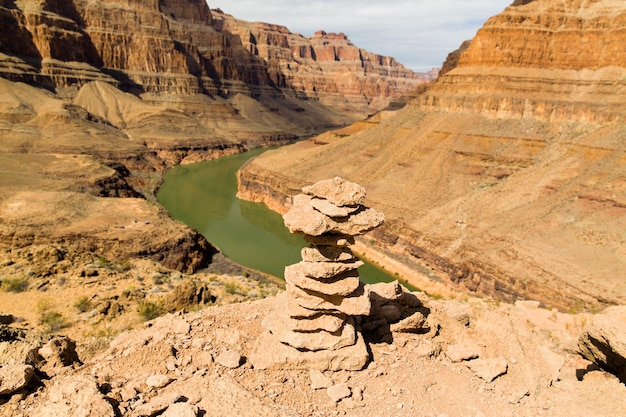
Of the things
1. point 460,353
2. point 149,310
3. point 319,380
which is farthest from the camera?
point 149,310

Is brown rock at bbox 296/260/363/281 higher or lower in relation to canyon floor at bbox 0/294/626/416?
higher

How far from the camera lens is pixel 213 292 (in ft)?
61.3

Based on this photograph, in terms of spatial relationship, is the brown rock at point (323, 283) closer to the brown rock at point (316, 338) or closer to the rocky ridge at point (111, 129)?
the brown rock at point (316, 338)

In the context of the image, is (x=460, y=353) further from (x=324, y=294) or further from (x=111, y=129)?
(x=111, y=129)

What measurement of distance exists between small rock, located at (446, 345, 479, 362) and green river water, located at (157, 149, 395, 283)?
60.0ft

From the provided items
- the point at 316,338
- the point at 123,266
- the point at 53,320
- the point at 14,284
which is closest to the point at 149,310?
the point at 53,320

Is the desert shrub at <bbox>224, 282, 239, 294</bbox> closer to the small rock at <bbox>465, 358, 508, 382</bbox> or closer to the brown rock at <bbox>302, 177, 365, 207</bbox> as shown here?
the brown rock at <bbox>302, 177, 365, 207</bbox>

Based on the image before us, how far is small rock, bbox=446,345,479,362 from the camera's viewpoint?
1108 cm

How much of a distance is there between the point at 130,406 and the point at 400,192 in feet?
110

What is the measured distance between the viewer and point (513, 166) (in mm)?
37750

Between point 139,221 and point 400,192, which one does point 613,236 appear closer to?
point 400,192

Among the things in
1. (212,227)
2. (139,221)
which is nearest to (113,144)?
(212,227)

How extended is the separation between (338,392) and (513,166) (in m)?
34.5

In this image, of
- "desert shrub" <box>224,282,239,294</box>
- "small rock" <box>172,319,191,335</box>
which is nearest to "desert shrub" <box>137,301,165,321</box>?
"desert shrub" <box>224,282,239,294</box>
